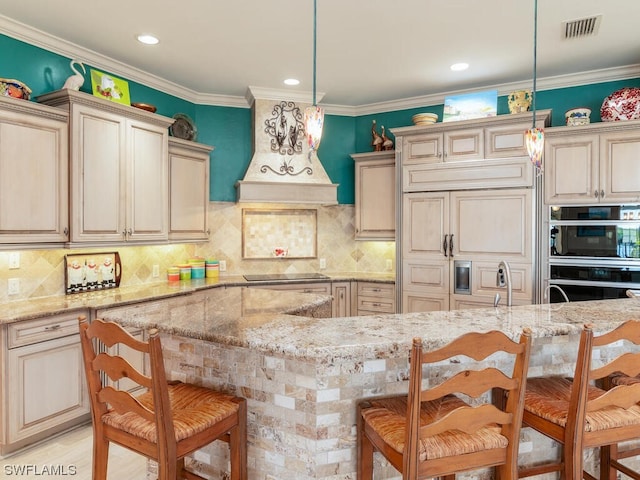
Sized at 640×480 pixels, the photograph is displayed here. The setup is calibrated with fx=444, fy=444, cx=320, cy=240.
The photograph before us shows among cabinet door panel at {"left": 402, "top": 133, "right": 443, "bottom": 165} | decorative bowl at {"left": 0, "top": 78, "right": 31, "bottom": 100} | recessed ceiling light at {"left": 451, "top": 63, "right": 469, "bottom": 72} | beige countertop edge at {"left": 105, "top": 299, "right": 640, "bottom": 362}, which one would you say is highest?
recessed ceiling light at {"left": 451, "top": 63, "right": 469, "bottom": 72}

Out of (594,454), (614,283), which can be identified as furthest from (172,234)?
(614,283)

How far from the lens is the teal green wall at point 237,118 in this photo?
11.1 ft

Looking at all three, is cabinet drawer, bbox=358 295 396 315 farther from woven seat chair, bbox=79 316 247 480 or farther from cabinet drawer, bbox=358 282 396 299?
woven seat chair, bbox=79 316 247 480

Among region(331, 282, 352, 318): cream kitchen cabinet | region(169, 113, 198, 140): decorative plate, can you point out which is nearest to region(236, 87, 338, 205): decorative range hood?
region(169, 113, 198, 140): decorative plate

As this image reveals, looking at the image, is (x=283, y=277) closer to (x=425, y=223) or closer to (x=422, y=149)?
(x=425, y=223)

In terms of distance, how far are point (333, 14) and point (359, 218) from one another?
7.81ft

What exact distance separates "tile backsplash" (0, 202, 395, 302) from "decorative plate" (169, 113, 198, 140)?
2.55 ft

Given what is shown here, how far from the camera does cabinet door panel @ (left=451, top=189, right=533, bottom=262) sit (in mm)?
3934

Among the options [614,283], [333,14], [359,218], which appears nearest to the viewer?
[333,14]

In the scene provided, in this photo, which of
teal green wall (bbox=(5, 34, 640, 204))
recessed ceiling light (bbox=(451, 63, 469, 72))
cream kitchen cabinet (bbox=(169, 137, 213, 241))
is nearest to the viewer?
teal green wall (bbox=(5, 34, 640, 204))

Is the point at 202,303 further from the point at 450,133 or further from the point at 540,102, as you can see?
the point at 540,102

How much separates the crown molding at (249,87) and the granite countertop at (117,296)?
1.91 m

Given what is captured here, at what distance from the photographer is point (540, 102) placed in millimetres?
4371

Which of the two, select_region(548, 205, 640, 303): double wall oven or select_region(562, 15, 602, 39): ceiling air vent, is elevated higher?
select_region(562, 15, 602, 39): ceiling air vent
